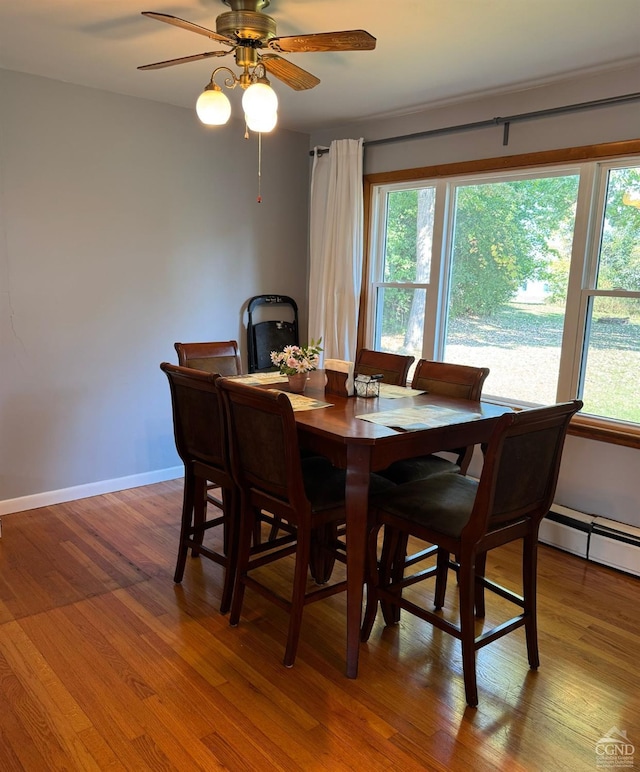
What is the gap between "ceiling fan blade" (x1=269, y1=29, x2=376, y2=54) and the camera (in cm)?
198

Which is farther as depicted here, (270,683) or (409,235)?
(409,235)

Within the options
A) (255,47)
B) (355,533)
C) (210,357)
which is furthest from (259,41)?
(355,533)

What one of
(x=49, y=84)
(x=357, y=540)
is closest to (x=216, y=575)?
(x=357, y=540)

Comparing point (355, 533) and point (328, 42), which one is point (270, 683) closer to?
point (355, 533)

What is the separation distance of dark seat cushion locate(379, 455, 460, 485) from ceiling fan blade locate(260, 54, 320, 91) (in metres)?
1.66

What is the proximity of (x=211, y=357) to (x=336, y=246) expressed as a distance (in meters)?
1.47

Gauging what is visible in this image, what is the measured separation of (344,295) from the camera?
14.2ft

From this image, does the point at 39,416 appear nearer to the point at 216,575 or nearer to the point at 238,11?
the point at 216,575

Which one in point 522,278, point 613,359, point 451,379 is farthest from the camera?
point 522,278

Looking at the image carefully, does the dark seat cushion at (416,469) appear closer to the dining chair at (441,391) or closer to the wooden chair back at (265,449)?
the dining chair at (441,391)

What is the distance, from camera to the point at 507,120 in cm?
341

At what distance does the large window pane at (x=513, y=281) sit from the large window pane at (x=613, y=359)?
0.63 ft

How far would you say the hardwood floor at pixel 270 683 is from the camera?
1.82 m

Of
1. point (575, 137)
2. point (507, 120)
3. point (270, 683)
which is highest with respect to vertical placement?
point (507, 120)
